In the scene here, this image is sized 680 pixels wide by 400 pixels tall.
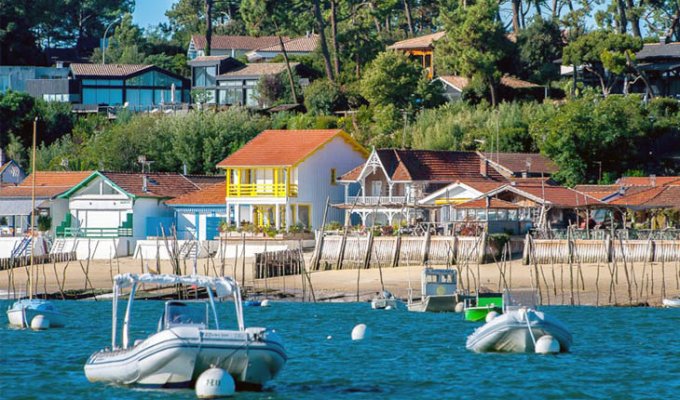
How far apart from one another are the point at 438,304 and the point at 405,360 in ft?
50.3

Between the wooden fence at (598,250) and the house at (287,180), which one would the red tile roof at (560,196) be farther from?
the house at (287,180)

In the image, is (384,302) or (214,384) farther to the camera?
(384,302)

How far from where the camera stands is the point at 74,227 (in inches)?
3551

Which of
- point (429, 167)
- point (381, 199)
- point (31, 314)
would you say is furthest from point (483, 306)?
point (429, 167)

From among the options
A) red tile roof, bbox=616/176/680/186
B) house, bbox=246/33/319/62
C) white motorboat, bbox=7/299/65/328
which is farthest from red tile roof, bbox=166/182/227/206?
house, bbox=246/33/319/62

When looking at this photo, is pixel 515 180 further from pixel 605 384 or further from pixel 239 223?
pixel 605 384

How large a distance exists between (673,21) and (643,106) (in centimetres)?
2214

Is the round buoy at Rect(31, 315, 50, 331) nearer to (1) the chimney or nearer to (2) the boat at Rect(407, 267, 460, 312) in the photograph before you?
(2) the boat at Rect(407, 267, 460, 312)

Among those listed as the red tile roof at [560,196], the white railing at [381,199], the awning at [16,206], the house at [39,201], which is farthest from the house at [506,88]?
the awning at [16,206]

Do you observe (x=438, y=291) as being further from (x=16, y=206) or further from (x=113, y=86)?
(x=113, y=86)

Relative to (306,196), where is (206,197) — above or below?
below

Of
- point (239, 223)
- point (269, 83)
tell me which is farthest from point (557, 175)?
point (269, 83)

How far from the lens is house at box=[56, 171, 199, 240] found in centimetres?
8862

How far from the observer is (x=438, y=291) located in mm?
62250
